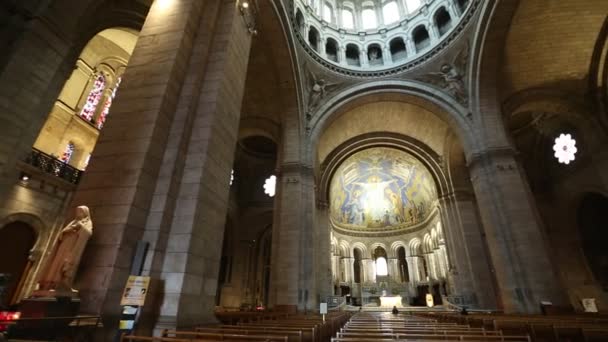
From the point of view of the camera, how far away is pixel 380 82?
15.7 m

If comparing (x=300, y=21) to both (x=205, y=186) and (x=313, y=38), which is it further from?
(x=205, y=186)

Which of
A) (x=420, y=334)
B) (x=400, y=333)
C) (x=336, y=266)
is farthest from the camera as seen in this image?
(x=336, y=266)

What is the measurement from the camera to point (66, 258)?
3707mm

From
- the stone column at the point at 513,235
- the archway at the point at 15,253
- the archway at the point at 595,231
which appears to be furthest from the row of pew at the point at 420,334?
the archway at the point at 595,231

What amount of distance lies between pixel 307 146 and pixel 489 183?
8402 mm

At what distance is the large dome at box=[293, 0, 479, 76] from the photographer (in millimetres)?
14912

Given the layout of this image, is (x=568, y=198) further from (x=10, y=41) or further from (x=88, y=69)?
(x=88, y=69)

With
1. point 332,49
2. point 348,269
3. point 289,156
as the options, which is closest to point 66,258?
point 289,156

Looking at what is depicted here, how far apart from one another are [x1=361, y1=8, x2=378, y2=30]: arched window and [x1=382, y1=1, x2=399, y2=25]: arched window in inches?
27.4

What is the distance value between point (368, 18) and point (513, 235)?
650 inches

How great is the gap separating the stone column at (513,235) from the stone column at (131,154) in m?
12.3

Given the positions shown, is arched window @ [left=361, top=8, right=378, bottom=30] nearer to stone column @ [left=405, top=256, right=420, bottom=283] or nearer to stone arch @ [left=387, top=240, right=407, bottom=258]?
stone arch @ [left=387, top=240, right=407, bottom=258]

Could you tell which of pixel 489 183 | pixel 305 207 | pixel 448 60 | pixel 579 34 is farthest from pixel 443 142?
pixel 305 207

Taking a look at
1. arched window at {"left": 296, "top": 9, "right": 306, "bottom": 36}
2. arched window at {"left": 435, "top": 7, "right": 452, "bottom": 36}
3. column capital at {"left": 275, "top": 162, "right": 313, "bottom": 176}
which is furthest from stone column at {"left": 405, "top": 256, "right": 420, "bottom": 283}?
arched window at {"left": 296, "top": 9, "right": 306, "bottom": 36}
